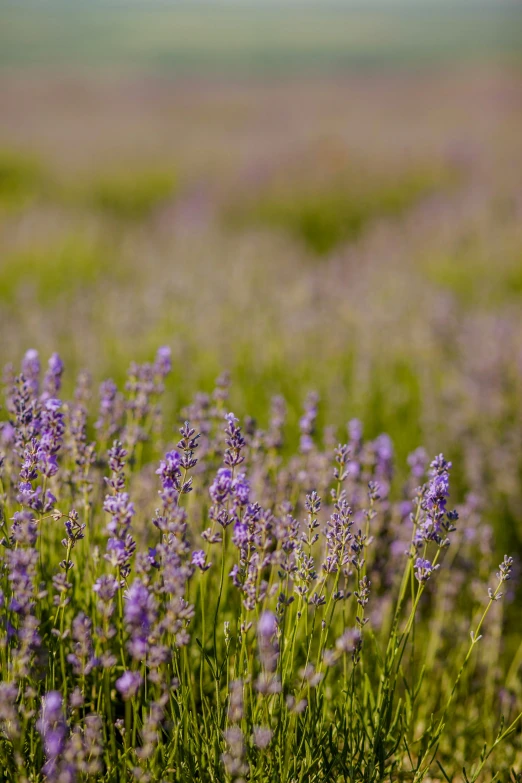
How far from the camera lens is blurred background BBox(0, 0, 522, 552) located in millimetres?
4344

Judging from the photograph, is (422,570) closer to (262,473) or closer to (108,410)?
(262,473)

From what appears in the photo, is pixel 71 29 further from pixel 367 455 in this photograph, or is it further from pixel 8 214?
pixel 367 455

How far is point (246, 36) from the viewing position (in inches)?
2751

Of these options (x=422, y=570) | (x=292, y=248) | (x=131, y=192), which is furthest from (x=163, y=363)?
(x=131, y=192)

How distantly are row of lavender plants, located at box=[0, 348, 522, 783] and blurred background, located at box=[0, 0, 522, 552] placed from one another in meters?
1.36

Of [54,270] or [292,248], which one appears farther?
[292,248]

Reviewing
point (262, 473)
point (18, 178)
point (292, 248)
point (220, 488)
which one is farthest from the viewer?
point (18, 178)

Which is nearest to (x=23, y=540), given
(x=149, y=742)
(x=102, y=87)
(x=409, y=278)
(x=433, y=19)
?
(x=149, y=742)

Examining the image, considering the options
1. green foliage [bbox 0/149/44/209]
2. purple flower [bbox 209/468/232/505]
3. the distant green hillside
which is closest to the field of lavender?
purple flower [bbox 209/468/232/505]

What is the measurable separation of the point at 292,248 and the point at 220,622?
8189mm

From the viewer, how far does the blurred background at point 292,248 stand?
4.34 metres

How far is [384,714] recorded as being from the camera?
5.03 feet

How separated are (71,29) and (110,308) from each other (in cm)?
7692

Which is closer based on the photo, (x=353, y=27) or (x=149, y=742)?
(x=149, y=742)
